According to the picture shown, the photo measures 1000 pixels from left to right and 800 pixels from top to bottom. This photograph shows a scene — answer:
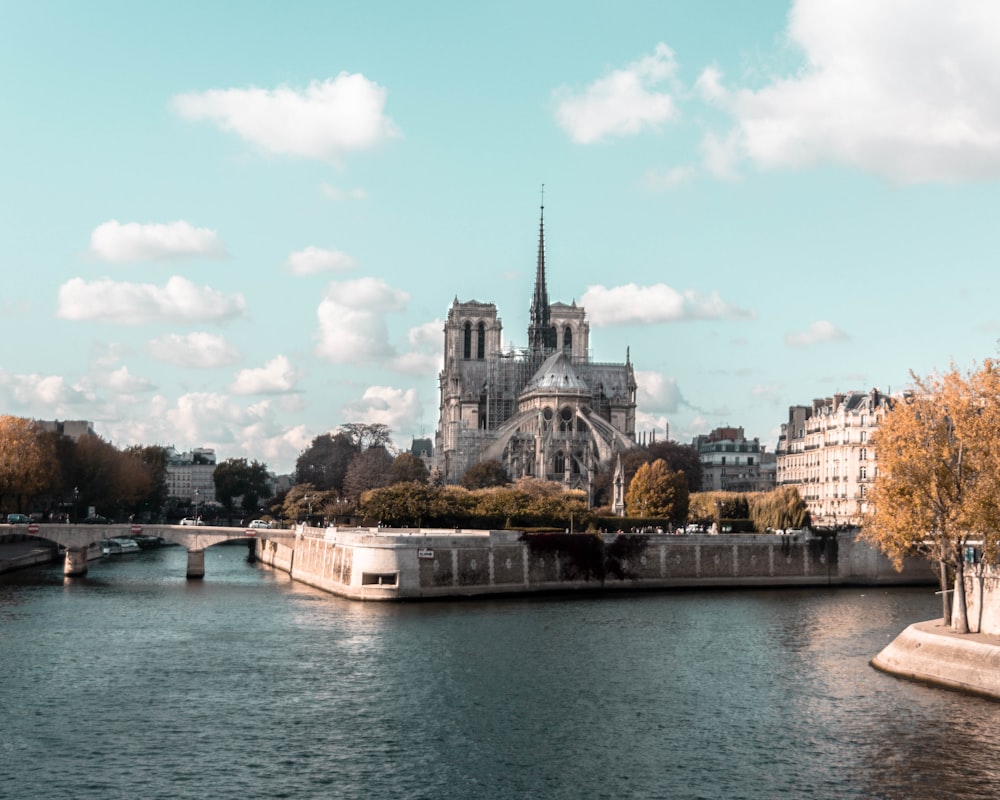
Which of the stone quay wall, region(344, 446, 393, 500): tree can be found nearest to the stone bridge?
the stone quay wall

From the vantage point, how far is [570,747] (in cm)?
3684

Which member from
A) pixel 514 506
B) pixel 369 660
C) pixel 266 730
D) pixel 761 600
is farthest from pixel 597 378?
pixel 266 730

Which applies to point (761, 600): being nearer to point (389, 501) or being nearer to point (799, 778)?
point (389, 501)

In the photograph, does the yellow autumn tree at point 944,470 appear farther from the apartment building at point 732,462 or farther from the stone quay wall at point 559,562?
the apartment building at point 732,462

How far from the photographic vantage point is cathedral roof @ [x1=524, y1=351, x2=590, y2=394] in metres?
168

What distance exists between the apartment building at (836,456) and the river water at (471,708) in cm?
4893

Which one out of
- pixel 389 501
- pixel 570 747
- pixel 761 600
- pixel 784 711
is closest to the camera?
pixel 570 747

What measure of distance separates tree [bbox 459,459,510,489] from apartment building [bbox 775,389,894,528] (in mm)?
32983

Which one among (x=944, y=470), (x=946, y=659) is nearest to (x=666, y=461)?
(x=944, y=470)

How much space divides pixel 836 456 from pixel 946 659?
258 feet

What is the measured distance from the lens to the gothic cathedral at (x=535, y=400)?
6225 inches

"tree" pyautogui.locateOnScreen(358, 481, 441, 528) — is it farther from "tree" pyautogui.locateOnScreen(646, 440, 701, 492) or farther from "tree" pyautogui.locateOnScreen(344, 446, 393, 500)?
"tree" pyautogui.locateOnScreen(646, 440, 701, 492)

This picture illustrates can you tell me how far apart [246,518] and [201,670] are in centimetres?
12141

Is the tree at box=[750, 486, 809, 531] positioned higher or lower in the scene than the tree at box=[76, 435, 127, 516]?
lower
